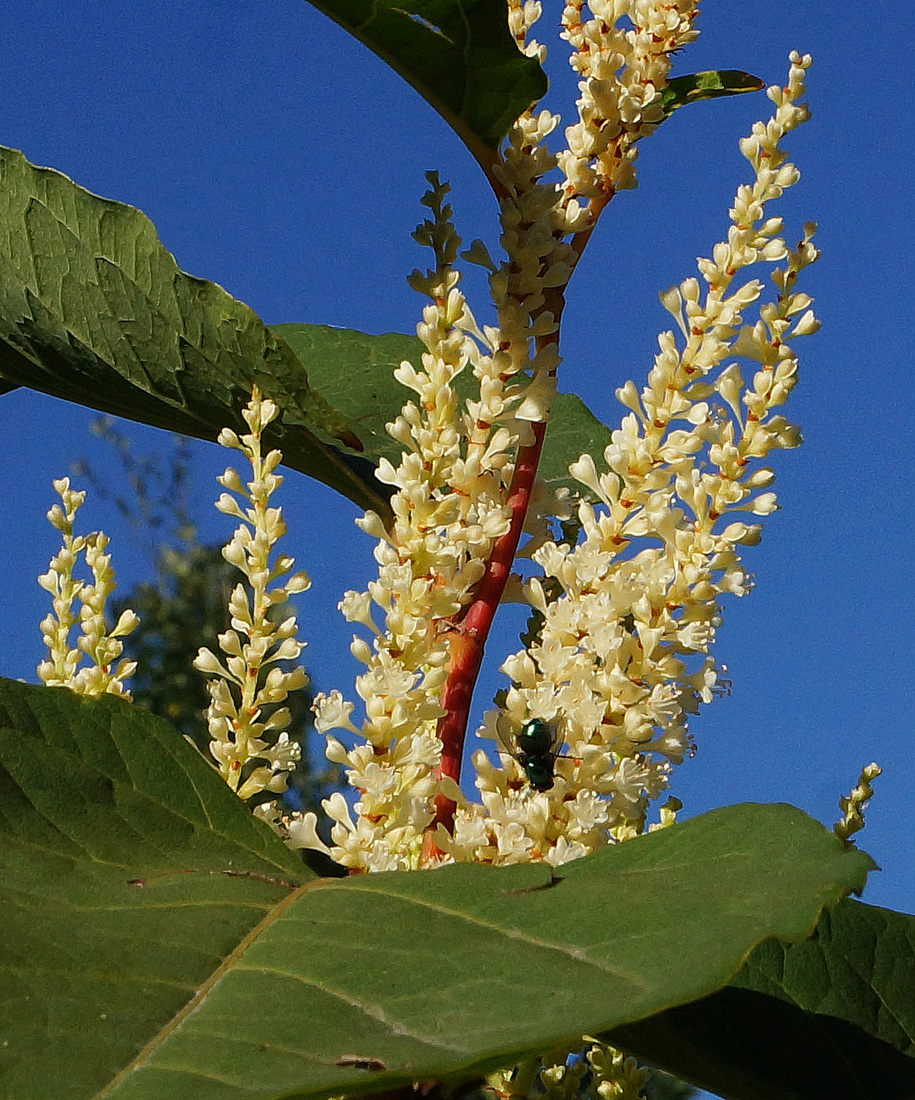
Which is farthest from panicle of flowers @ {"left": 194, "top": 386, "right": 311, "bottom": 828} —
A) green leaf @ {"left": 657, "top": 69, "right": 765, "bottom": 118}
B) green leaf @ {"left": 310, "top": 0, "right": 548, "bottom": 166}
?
green leaf @ {"left": 657, "top": 69, "right": 765, "bottom": 118}

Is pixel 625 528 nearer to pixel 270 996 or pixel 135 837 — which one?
pixel 135 837

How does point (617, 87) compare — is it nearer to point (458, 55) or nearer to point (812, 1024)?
point (458, 55)

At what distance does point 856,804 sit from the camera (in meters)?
1.48

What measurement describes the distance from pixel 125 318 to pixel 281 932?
2.70 ft

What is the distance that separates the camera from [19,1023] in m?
0.64

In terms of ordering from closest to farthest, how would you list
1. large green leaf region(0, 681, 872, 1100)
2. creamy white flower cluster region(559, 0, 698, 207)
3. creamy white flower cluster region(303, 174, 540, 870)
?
large green leaf region(0, 681, 872, 1100) < creamy white flower cluster region(303, 174, 540, 870) < creamy white flower cluster region(559, 0, 698, 207)

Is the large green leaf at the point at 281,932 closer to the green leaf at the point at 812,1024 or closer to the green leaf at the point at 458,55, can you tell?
the green leaf at the point at 812,1024

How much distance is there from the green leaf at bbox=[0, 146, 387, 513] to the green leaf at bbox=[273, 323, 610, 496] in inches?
11.1

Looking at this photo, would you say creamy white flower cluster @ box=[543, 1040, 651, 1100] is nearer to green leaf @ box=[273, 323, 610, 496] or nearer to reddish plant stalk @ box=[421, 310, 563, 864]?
reddish plant stalk @ box=[421, 310, 563, 864]

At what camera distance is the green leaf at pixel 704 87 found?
1.39 metres

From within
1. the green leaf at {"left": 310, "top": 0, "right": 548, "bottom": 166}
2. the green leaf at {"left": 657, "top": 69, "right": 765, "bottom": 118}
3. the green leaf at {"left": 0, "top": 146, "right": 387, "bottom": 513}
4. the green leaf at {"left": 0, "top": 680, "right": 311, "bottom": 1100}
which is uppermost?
the green leaf at {"left": 657, "top": 69, "right": 765, "bottom": 118}

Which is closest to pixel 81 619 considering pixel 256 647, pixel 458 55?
pixel 256 647

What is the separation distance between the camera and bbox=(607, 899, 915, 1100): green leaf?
1.15m

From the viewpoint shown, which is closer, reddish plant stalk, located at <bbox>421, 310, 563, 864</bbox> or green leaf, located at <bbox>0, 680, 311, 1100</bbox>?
green leaf, located at <bbox>0, 680, 311, 1100</bbox>
